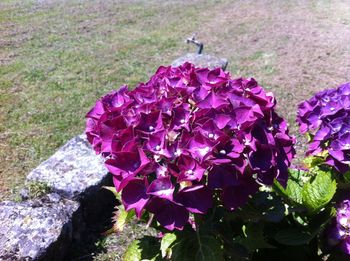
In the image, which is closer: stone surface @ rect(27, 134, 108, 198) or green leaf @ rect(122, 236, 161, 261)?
green leaf @ rect(122, 236, 161, 261)

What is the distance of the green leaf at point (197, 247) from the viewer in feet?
5.58

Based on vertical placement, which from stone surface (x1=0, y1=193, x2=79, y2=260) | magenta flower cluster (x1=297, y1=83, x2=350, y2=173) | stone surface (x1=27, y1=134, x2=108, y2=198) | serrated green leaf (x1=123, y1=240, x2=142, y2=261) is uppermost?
magenta flower cluster (x1=297, y1=83, x2=350, y2=173)

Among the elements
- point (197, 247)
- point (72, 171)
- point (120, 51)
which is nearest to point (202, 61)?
point (120, 51)

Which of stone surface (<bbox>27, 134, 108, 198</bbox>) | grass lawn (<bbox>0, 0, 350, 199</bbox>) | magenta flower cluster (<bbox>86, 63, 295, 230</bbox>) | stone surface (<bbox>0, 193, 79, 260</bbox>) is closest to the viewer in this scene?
magenta flower cluster (<bbox>86, 63, 295, 230</bbox>)

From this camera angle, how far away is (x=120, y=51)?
6.98m

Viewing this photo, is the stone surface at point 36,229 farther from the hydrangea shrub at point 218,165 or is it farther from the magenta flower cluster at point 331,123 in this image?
the magenta flower cluster at point 331,123

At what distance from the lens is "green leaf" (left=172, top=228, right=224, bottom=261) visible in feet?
5.58

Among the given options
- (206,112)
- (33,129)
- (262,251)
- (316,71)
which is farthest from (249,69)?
(206,112)

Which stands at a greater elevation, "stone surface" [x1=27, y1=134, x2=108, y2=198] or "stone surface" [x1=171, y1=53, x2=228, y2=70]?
"stone surface" [x1=27, y1=134, x2=108, y2=198]

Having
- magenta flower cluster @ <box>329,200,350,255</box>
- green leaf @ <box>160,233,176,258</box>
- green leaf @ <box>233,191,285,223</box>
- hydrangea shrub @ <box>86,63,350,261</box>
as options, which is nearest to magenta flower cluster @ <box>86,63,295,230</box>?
hydrangea shrub @ <box>86,63,350,261</box>

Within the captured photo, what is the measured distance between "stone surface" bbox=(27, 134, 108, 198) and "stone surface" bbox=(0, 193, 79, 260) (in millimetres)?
139

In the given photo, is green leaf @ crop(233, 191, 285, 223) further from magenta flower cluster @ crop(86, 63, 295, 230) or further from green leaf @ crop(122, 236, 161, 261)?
green leaf @ crop(122, 236, 161, 261)

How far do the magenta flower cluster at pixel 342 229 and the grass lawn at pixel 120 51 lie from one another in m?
2.51

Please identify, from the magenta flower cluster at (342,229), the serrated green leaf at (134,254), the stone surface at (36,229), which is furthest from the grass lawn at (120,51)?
the magenta flower cluster at (342,229)
